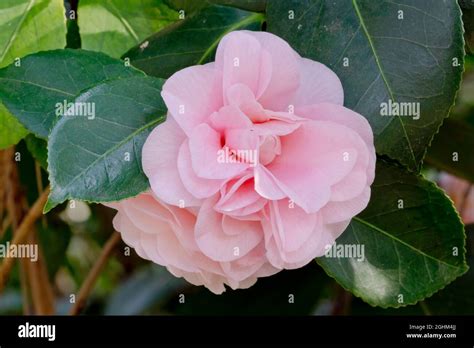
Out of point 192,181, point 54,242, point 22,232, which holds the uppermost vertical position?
point 192,181

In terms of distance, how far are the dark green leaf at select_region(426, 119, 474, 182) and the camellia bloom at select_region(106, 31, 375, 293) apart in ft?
1.19

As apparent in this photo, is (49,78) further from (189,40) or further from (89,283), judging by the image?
(89,283)

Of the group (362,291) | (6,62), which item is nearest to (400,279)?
(362,291)

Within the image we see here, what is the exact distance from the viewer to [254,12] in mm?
691

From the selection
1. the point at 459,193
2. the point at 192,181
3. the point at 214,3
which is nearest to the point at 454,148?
the point at 459,193

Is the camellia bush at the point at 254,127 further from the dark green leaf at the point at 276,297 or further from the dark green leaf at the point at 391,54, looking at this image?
the dark green leaf at the point at 276,297

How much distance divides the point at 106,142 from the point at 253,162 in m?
0.10

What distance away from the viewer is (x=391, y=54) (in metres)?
0.59

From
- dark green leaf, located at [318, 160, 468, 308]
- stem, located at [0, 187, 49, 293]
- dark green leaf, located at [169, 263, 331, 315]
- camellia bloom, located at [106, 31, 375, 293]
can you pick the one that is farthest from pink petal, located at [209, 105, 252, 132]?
dark green leaf, located at [169, 263, 331, 315]

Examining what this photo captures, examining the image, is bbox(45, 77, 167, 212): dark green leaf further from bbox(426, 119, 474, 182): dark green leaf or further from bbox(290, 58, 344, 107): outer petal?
bbox(426, 119, 474, 182): dark green leaf

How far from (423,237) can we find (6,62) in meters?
0.36

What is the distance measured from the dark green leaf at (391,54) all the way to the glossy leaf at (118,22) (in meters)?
0.15

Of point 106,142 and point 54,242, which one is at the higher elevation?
point 106,142

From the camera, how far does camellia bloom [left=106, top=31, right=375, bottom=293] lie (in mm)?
529
